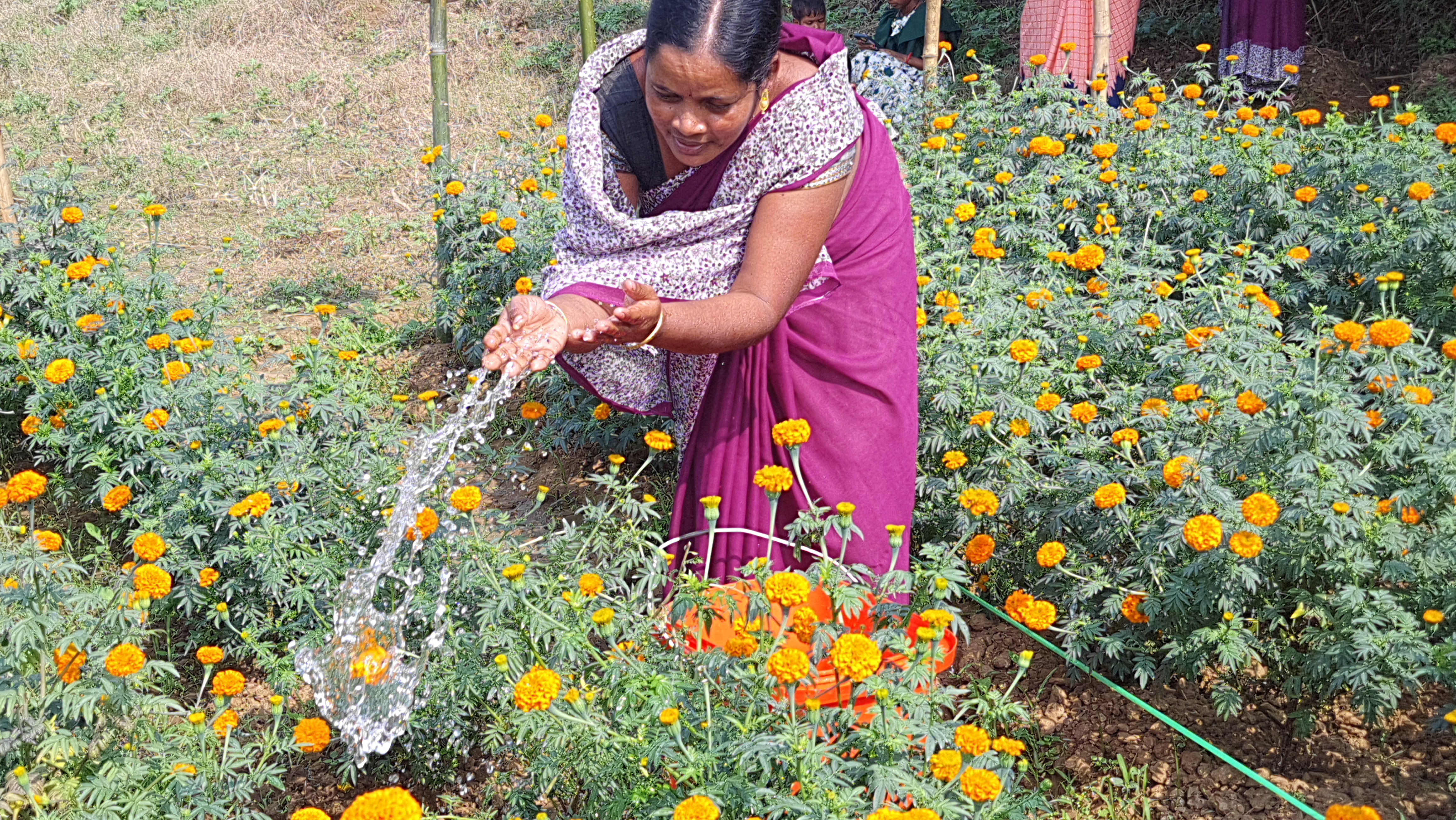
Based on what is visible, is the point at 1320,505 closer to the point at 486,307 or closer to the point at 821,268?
the point at 821,268

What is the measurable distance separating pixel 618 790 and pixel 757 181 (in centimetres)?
110

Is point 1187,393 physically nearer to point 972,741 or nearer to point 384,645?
point 972,741

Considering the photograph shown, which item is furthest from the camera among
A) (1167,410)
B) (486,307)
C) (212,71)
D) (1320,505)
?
(212,71)

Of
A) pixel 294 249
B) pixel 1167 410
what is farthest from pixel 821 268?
pixel 294 249

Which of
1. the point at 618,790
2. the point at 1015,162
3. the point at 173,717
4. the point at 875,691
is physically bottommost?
the point at 173,717

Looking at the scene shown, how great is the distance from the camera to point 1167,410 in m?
2.54

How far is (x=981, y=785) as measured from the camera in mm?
1457

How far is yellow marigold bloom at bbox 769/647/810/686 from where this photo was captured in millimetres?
1588

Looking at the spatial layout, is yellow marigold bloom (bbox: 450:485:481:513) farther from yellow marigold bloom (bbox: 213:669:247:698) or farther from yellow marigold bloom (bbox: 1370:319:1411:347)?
yellow marigold bloom (bbox: 1370:319:1411:347)

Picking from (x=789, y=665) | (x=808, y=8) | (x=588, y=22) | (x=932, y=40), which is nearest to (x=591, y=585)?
(x=789, y=665)

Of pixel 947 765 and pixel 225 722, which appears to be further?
pixel 225 722

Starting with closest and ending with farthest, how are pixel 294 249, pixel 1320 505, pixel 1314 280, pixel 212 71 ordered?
pixel 1320 505 → pixel 1314 280 → pixel 294 249 → pixel 212 71

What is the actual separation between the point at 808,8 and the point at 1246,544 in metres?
4.27

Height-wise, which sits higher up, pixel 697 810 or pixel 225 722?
pixel 697 810
